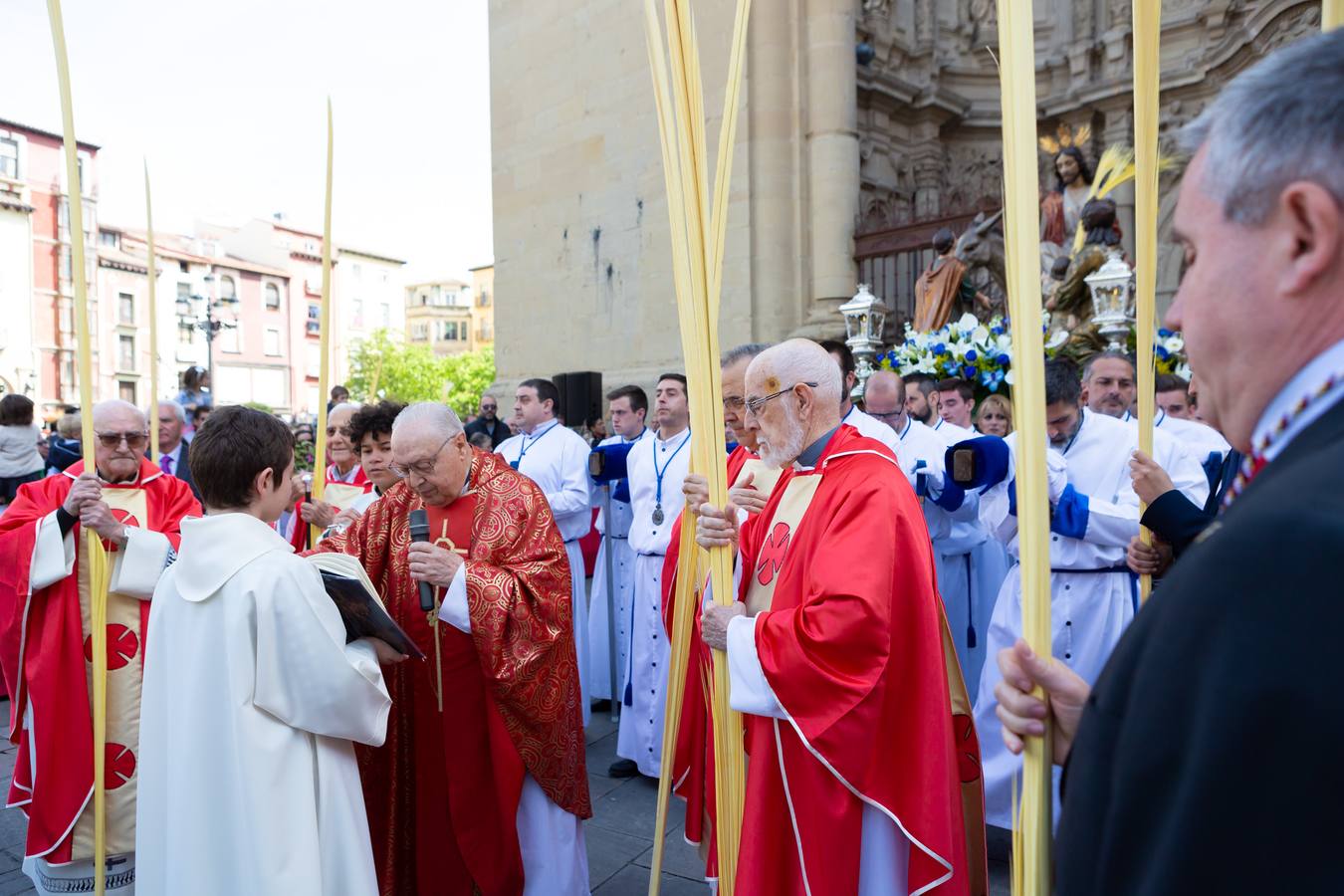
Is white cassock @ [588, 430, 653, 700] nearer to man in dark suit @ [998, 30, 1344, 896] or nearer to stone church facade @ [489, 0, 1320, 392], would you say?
stone church facade @ [489, 0, 1320, 392]

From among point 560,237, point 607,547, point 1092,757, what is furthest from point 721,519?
point 560,237

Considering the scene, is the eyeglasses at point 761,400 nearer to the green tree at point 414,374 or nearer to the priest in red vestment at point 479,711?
the priest in red vestment at point 479,711

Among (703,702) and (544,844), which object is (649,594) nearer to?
(703,702)

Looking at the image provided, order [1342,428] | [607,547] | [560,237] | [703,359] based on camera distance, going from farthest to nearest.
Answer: [560,237] < [607,547] < [703,359] < [1342,428]

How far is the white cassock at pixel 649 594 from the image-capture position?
15.7ft

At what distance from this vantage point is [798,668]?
2.26 meters

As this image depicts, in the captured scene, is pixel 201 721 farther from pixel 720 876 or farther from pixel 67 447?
pixel 67 447

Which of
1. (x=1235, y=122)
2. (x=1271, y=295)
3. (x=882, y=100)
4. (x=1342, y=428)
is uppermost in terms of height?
(x=882, y=100)

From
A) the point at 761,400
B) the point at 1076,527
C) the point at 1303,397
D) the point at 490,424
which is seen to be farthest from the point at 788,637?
the point at 490,424

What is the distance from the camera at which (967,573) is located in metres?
5.40

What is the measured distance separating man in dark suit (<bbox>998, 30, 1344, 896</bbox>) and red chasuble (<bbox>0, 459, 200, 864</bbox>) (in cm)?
355

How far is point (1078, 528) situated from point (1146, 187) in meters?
2.18

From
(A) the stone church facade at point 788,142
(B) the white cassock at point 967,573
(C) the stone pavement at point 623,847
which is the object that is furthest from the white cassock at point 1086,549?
(A) the stone church facade at point 788,142

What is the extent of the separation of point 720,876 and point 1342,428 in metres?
1.95
